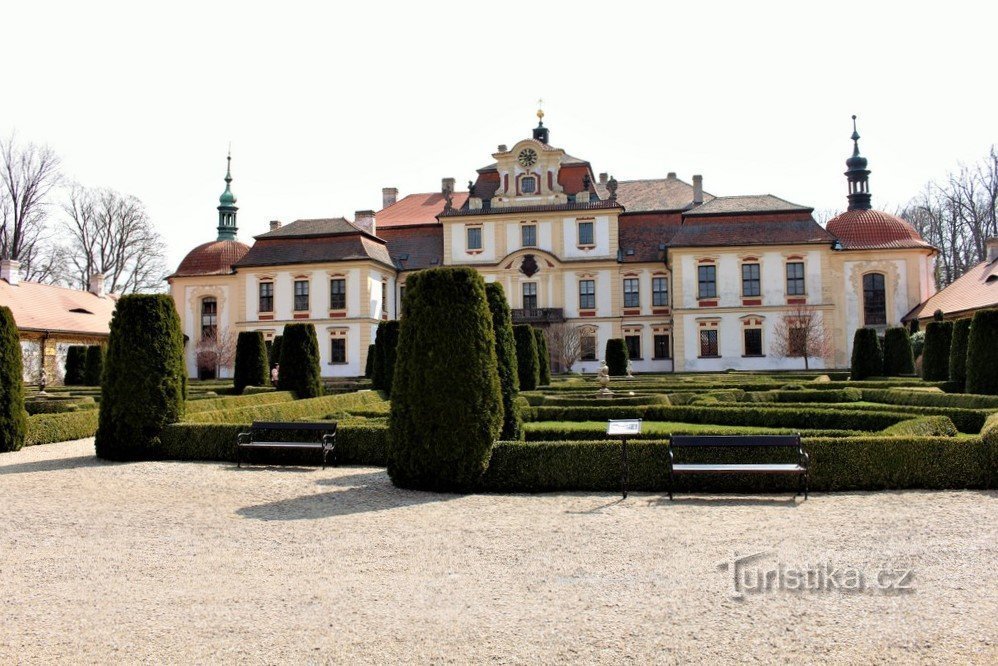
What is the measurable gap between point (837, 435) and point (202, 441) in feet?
27.7

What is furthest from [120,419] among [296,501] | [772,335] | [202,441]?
[772,335]

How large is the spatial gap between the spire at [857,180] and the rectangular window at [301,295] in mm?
26432

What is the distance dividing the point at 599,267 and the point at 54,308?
24.3 m

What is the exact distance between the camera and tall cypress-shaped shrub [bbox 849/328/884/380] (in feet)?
72.9

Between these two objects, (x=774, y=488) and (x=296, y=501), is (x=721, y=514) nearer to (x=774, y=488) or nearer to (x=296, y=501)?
(x=774, y=488)

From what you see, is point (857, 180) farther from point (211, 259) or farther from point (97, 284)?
point (97, 284)

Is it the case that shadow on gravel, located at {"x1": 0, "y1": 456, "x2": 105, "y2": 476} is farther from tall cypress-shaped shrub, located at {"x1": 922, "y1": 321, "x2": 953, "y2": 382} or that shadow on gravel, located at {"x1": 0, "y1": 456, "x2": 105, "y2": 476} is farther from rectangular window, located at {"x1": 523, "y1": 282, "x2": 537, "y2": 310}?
rectangular window, located at {"x1": 523, "y1": 282, "x2": 537, "y2": 310}

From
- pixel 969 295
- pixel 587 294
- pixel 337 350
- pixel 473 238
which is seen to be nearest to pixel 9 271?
pixel 337 350

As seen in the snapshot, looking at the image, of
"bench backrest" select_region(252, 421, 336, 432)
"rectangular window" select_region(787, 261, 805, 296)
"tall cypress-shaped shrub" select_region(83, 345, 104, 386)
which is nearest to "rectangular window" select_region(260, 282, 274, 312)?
"tall cypress-shaped shrub" select_region(83, 345, 104, 386)

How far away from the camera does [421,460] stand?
8.02m

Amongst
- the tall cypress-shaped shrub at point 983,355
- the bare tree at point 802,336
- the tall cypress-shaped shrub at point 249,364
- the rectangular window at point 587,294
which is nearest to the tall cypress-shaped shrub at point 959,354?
the tall cypress-shaped shrub at point 983,355

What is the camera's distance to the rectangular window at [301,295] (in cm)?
3641

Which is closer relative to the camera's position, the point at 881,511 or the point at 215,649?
the point at 215,649

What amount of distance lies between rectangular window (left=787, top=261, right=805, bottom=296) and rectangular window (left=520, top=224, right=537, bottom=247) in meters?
11.6
